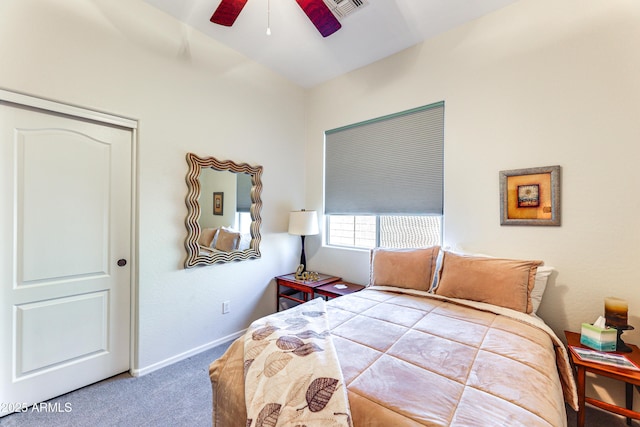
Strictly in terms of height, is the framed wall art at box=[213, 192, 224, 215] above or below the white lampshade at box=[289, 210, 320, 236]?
above

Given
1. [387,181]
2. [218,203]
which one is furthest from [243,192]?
[387,181]

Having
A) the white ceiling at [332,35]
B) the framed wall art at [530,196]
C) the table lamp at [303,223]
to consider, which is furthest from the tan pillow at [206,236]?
the framed wall art at [530,196]

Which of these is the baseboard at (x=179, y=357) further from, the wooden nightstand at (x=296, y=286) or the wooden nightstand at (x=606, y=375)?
the wooden nightstand at (x=606, y=375)

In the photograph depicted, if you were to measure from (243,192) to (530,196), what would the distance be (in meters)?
2.58

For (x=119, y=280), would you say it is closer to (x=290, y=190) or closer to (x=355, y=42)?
(x=290, y=190)

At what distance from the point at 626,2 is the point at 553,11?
1.24 feet

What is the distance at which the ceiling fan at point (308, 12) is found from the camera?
1746mm

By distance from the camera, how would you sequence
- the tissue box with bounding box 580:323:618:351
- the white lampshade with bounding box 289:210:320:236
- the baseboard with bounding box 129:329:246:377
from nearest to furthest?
the tissue box with bounding box 580:323:618:351 → the baseboard with bounding box 129:329:246:377 → the white lampshade with bounding box 289:210:320:236

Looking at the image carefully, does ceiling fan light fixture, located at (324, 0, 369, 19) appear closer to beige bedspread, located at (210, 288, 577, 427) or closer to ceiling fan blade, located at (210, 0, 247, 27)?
ceiling fan blade, located at (210, 0, 247, 27)

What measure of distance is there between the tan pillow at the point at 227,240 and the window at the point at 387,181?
114cm

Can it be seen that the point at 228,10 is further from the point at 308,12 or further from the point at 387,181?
the point at 387,181

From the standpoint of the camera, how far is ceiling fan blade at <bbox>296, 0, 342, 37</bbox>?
5.74 feet

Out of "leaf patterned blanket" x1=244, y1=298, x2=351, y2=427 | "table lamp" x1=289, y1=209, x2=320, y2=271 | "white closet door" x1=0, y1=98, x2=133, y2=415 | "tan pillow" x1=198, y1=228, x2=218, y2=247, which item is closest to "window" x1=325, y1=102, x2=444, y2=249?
"table lamp" x1=289, y1=209, x2=320, y2=271

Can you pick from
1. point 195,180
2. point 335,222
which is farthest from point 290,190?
point 195,180
